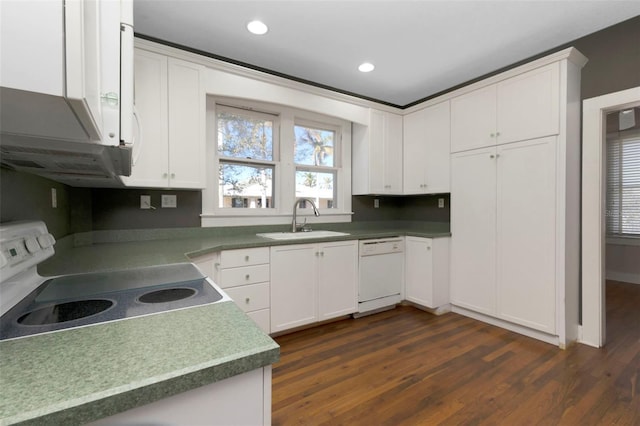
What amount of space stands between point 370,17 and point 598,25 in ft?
5.71

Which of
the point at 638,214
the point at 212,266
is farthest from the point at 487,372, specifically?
the point at 638,214

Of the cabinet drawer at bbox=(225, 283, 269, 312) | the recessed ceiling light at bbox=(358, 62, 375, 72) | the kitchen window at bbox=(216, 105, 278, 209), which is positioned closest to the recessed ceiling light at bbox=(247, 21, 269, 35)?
the kitchen window at bbox=(216, 105, 278, 209)

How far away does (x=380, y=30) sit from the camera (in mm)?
2195

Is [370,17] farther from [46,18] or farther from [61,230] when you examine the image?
[61,230]

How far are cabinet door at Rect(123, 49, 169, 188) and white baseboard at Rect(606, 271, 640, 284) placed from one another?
6.22m

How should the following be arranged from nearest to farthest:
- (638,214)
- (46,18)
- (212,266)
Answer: (46,18), (212,266), (638,214)

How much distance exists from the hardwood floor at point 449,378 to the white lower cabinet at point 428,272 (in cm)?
33

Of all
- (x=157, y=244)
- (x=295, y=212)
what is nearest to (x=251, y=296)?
(x=157, y=244)

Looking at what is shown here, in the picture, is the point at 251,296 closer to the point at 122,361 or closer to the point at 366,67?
the point at 122,361

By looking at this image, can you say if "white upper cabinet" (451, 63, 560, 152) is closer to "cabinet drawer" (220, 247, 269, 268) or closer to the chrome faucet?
the chrome faucet

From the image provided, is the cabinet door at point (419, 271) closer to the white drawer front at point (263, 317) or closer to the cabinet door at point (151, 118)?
the white drawer front at point (263, 317)

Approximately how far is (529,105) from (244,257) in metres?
2.66

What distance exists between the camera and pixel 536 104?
2.38m

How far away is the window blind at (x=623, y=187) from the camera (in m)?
4.25
